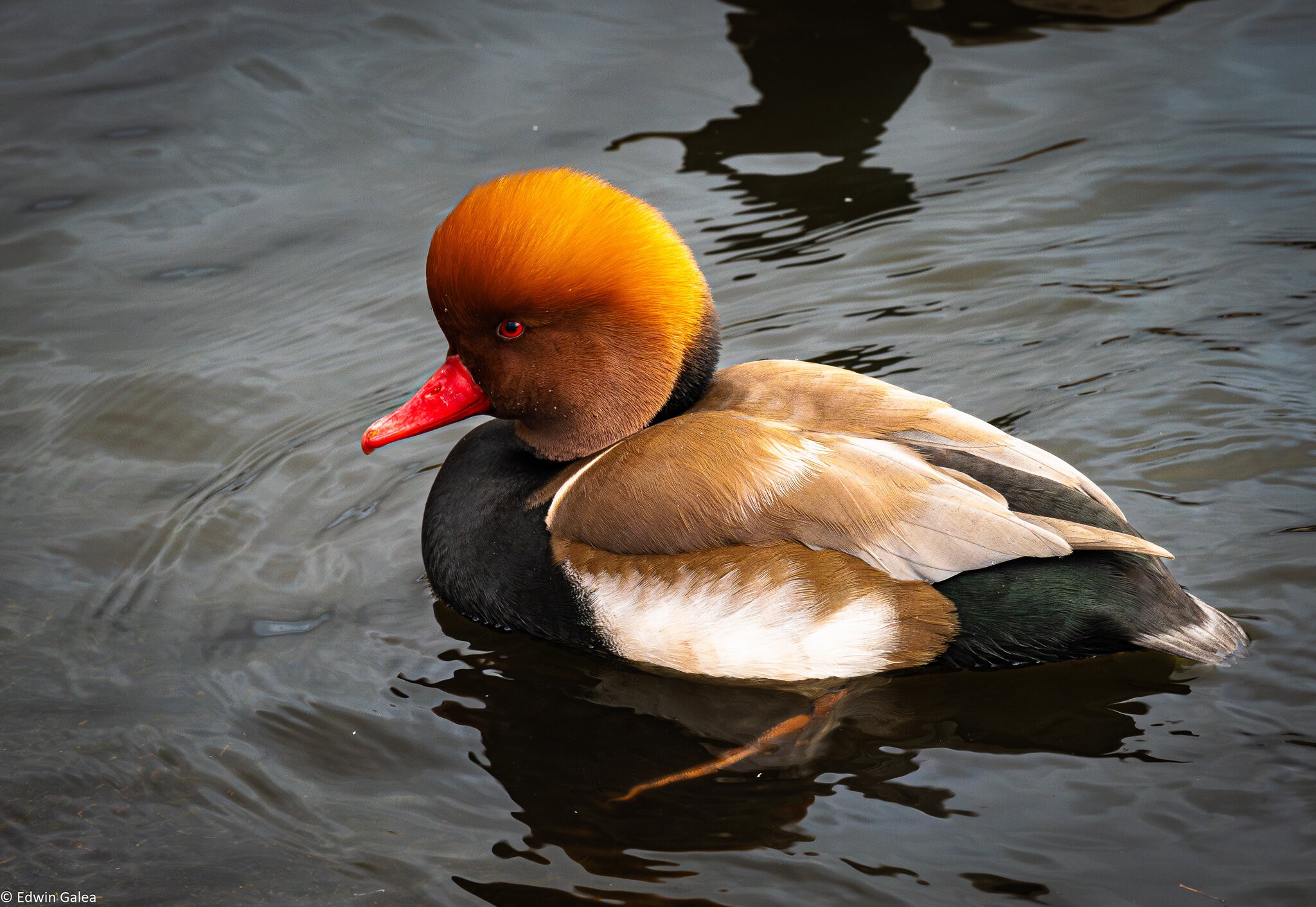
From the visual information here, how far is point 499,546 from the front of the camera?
3.87m

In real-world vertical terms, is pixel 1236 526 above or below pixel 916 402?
below

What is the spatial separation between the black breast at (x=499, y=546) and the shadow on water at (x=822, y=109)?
233 cm

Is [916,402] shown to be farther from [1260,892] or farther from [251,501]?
[251,501]

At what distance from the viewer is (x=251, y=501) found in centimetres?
477

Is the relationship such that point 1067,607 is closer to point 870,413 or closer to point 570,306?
point 870,413

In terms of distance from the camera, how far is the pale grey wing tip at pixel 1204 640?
133 inches

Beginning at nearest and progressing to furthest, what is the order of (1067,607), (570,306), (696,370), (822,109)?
(1067,607) → (570,306) → (696,370) → (822,109)

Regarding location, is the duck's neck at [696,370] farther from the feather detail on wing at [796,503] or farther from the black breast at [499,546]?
the black breast at [499,546]

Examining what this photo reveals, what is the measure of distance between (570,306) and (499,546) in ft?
2.52

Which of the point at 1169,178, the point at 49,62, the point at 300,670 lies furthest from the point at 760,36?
the point at 300,670

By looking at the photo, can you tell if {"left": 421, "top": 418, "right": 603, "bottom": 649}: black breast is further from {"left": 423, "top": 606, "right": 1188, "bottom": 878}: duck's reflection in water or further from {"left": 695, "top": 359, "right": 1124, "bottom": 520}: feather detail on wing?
{"left": 695, "top": 359, "right": 1124, "bottom": 520}: feather detail on wing

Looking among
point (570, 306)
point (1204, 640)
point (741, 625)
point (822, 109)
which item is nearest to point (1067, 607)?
point (1204, 640)

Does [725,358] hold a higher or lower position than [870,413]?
lower

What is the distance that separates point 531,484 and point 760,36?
4.75 meters
